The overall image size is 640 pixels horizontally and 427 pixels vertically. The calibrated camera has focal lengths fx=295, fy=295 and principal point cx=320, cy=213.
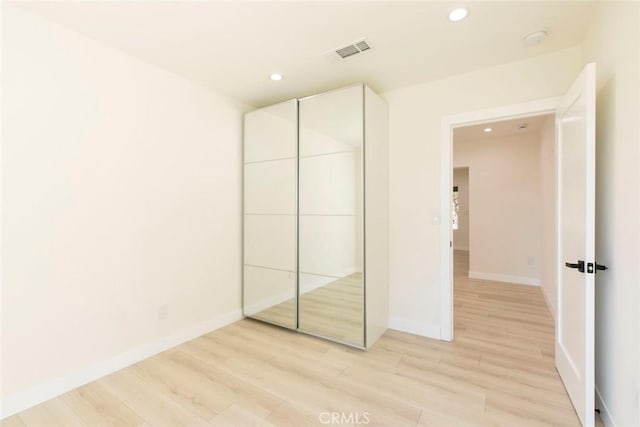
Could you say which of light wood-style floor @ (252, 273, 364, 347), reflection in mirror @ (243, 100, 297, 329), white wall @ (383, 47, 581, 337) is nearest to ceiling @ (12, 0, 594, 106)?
white wall @ (383, 47, 581, 337)

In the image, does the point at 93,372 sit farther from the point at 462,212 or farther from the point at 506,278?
the point at 462,212

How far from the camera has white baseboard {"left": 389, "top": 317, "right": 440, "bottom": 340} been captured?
2.95m

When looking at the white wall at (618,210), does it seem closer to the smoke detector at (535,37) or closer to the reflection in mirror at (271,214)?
the smoke detector at (535,37)

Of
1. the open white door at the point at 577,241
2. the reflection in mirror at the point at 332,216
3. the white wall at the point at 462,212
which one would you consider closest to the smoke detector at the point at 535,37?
the open white door at the point at 577,241

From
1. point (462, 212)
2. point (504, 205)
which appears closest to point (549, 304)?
point (504, 205)

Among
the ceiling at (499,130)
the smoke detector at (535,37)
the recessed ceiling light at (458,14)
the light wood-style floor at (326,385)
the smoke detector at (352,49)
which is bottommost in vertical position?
the light wood-style floor at (326,385)

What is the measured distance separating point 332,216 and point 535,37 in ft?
7.01

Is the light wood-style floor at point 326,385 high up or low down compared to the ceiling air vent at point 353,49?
down

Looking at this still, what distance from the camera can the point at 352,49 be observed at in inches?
94.6

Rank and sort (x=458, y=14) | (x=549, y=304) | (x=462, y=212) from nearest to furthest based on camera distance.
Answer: (x=458, y=14) → (x=549, y=304) → (x=462, y=212)

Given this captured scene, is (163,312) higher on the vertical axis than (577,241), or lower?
lower

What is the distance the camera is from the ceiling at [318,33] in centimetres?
191

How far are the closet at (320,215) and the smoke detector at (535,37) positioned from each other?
1.26 meters

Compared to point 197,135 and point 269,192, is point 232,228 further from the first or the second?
point 197,135
